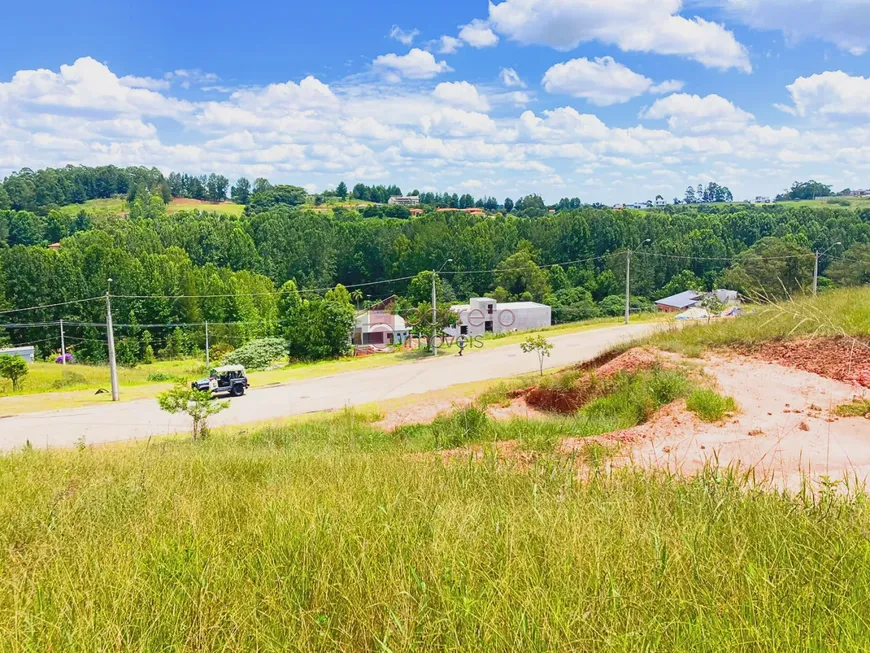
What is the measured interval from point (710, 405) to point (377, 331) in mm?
47844

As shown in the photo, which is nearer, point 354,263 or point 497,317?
point 497,317

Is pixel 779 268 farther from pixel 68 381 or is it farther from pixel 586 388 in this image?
pixel 68 381

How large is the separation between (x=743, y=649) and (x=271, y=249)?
88525mm

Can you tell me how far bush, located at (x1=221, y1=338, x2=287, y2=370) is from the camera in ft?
138

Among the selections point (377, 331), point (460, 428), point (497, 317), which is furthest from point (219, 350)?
point (460, 428)

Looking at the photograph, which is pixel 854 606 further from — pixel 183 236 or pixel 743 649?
pixel 183 236

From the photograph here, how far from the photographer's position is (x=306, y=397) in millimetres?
20891

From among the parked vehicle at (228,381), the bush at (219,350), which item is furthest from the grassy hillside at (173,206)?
the parked vehicle at (228,381)

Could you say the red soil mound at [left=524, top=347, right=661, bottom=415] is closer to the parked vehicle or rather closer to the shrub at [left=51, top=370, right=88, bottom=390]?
the parked vehicle

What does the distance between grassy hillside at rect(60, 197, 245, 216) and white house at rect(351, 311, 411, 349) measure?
87340 mm

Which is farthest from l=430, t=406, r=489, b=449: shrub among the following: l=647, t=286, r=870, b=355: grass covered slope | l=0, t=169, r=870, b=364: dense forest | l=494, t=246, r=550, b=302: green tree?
l=494, t=246, r=550, b=302: green tree

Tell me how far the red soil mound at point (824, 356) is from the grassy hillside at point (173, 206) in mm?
132643

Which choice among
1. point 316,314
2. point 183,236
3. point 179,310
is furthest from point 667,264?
point 183,236

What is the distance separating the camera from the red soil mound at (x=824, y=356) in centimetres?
973
